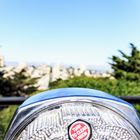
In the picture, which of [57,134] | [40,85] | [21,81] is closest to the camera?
[57,134]

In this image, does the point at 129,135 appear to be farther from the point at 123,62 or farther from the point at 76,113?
the point at 123,62

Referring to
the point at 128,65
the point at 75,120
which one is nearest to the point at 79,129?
the point at 75,120

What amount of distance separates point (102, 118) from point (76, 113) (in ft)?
0.11

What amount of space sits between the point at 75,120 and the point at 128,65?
21545mm

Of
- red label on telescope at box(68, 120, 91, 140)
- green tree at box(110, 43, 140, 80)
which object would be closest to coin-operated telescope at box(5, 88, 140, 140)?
red label on telescope at box(68, 120, 91, 140)

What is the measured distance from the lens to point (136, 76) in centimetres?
2162

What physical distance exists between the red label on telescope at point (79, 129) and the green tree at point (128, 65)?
2111 cm

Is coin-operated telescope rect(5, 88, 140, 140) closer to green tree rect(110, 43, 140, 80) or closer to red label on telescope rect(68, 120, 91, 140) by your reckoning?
red label on telescope rect(68, 120, 91, 140)

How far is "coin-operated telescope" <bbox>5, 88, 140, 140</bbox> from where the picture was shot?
1.60 ft

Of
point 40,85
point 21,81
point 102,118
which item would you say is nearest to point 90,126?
point 102,118

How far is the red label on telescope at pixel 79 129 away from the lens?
482 millimetres

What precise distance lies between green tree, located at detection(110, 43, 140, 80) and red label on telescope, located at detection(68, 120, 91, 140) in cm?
2111

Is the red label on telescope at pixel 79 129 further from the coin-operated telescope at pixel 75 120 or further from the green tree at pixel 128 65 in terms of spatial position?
the green tree at pixel 128 65

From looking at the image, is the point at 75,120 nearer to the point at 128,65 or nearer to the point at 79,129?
the point at 79,129
